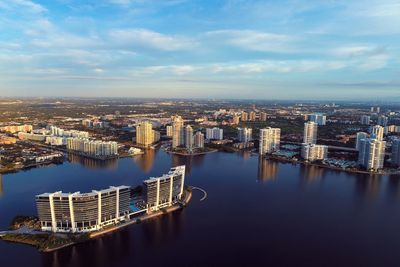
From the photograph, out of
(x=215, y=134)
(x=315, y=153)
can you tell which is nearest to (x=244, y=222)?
(x=315, y=153)

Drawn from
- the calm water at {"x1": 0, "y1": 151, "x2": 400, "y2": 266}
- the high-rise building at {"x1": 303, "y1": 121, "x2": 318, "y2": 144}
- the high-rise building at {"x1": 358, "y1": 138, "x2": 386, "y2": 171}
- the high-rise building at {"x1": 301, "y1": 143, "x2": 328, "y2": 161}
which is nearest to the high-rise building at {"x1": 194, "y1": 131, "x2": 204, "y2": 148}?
the calm water at {"x1": 0, "y1": 151, "x2": 400, "y2": 266}

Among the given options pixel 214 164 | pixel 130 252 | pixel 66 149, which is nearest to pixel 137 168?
pixel 214 164

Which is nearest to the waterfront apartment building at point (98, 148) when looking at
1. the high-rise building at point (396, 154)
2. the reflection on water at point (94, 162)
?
the reflection on water at point (94, 162)

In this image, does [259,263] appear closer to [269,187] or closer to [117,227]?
[117,227]

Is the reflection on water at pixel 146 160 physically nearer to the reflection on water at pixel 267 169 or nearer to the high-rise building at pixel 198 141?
the high-rise building at pixel 198 141

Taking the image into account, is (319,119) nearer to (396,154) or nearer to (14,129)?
(396,154)

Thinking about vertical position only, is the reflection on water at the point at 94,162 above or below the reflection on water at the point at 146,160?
below
